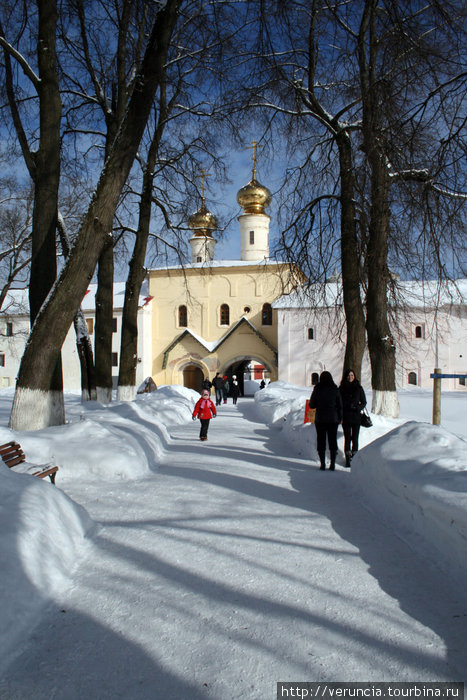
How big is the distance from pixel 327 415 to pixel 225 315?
117 feet

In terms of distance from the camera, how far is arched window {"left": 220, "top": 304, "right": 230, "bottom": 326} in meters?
42.9

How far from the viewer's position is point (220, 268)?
1676 inches

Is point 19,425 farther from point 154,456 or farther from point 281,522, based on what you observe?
point 281,522

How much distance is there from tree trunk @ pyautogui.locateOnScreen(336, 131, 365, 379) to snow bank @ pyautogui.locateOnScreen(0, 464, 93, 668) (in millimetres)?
8462

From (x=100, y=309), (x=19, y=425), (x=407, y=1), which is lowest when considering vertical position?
(x=19, y=425)

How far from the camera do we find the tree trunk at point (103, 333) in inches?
583

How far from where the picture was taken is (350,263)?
11.9 meters

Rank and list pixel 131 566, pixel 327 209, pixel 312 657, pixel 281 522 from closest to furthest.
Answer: pixel 312 657
pixel 131 566
pixel 281 522
pixel 327 209

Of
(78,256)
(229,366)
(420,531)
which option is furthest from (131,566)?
(229,366)

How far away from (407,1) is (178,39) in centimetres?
488

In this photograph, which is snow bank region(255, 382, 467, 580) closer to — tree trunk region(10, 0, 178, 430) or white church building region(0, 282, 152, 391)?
tree trunk region(10, 0, 178, 430)

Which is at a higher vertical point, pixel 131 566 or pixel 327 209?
pixel 327 209

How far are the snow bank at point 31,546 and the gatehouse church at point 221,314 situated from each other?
35.9m

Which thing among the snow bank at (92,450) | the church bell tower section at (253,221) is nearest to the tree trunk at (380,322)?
the snow bank at (92,450)
